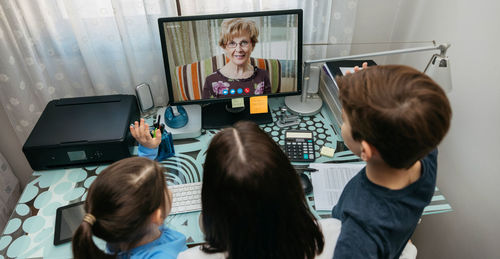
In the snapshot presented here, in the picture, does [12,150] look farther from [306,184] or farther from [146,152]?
[306,184]

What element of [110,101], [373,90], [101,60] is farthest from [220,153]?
[101,60]

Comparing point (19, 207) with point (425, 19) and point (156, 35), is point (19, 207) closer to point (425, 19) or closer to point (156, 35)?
point (156, 35)

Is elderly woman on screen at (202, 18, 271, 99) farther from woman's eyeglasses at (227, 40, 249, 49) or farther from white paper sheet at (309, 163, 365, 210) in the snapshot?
white paper sheet at (309, 163, 365, 210)

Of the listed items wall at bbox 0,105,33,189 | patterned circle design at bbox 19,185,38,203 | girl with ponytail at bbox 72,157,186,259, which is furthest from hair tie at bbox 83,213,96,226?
wall at bbox 0,105,33,189

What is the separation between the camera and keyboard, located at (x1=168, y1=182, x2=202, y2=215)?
1175mm

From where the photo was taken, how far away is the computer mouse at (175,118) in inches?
57.3

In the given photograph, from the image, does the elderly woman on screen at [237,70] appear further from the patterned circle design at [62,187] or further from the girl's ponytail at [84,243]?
the girl's ponytail at [84,243]

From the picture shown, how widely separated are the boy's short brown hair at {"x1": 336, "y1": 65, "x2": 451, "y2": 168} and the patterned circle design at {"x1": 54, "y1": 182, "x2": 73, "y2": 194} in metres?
1.10

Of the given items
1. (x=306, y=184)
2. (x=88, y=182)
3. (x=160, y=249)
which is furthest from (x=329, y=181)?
(x=88, y=182)

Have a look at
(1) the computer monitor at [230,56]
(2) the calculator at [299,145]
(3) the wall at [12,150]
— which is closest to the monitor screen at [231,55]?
(1) the computer monitor at [230,56]

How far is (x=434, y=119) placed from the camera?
2.24ft

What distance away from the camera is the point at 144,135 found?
122 cm

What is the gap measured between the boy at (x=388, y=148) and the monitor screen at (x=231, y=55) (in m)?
0.62

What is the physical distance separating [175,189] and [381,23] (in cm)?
126
